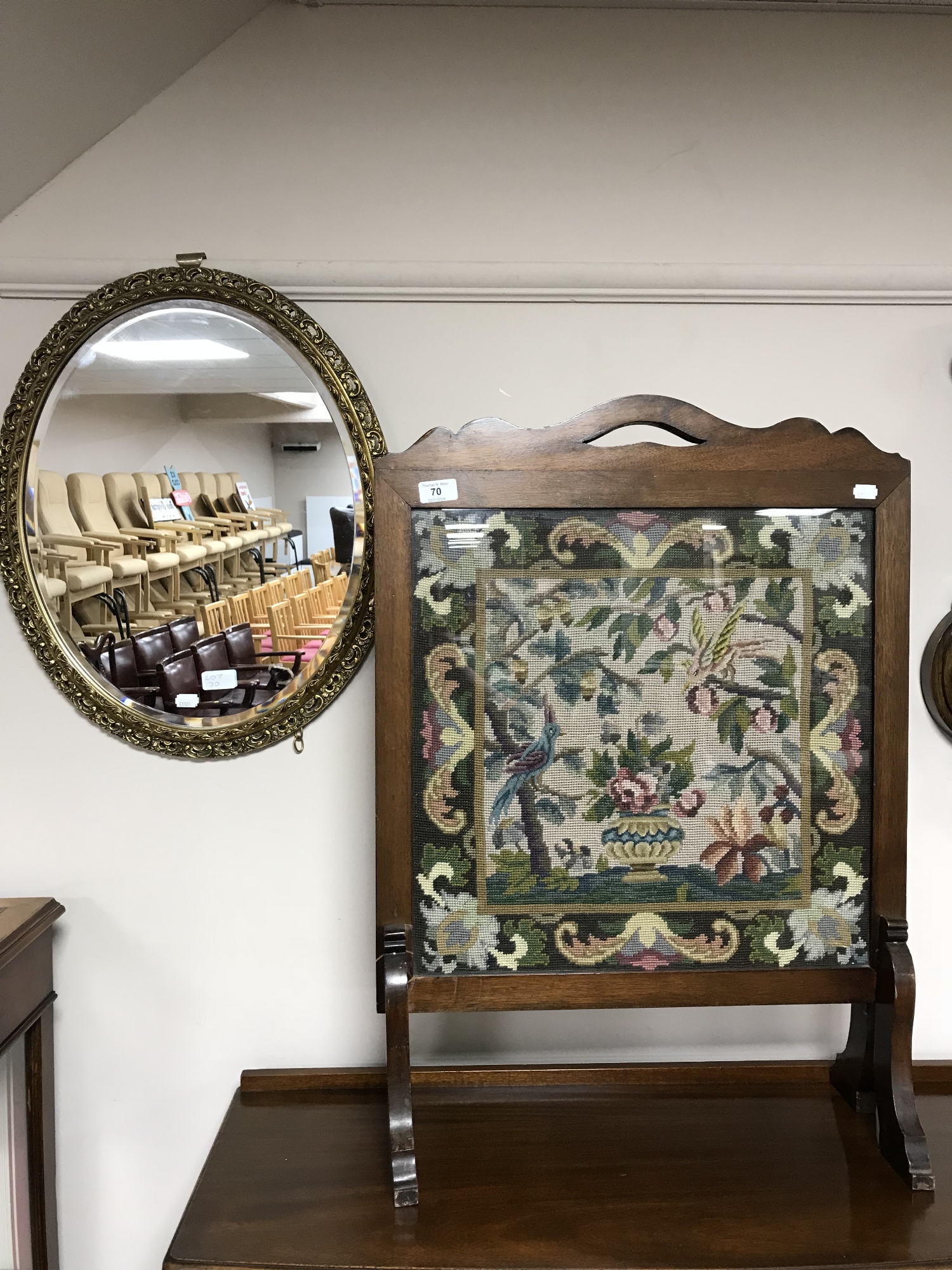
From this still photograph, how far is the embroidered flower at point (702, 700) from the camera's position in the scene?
4.35 feet

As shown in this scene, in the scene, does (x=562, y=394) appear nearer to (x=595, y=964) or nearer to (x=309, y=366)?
(x=309, y=366)

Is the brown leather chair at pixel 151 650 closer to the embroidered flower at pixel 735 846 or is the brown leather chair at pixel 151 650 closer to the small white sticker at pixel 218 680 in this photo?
the small white sticker at pixel 218 680

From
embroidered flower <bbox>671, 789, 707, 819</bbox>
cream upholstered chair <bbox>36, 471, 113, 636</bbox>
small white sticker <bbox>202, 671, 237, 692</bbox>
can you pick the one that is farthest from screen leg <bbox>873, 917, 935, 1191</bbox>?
cream upholstered chair <bbox>36, 471, 113, 636</bbox>

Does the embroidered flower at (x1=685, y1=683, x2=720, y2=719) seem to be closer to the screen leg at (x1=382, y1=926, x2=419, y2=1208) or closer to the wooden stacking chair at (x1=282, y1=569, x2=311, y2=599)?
the screen leg at (x1=382, y1=926, x2=419, y2=1208)

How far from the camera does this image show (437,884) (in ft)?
4.30

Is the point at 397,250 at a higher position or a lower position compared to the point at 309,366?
higher

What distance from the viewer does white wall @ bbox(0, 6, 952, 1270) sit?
5.18 feet

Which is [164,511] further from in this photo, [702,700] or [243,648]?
[702,700]

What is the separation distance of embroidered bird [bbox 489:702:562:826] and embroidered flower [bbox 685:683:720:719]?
0.19 m

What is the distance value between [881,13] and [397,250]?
901 mm

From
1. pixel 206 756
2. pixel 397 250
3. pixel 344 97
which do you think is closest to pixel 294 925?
pixel 206 756

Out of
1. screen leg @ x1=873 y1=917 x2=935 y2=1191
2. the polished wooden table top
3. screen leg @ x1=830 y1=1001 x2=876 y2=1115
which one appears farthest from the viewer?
screen leg @ x1=830 y1=1001 x2=876 y2=1115

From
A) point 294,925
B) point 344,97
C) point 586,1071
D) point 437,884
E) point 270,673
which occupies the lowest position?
point 586,1071

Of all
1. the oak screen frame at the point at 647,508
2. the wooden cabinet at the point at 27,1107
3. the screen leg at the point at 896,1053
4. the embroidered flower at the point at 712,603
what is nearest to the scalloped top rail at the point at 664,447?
the oak screen frame at the point at 647,508
